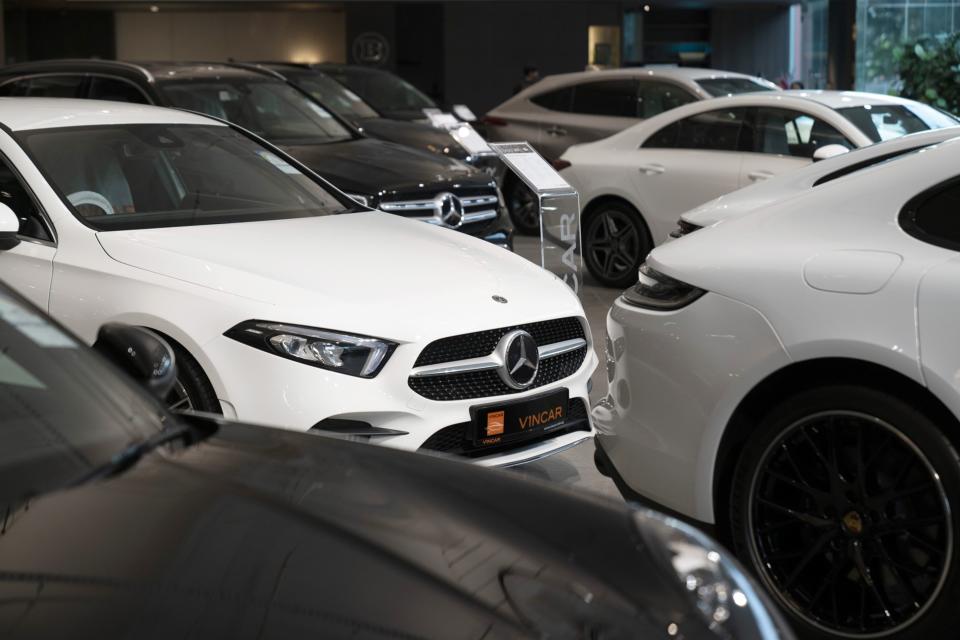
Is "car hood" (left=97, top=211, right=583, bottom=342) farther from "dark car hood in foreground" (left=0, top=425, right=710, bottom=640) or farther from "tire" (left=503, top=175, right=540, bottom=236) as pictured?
"tire" (left=503, top=175, right=540, bottom=236)

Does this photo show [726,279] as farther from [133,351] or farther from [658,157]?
[658,157]

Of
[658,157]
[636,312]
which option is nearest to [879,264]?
[636,312]

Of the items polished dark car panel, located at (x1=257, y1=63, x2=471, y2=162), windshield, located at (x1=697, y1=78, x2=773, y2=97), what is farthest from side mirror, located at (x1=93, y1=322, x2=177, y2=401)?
windshield, located at (x1=697, y1=78, x2=773, y2=97)

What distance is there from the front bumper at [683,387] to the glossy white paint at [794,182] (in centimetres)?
232

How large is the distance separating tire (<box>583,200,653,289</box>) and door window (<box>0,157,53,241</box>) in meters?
5.26

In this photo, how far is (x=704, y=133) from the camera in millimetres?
9164

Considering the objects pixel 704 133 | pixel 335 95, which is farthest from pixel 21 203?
pixel 335 95

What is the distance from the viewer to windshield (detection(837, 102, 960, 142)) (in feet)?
28.3

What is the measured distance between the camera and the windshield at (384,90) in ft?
46.6

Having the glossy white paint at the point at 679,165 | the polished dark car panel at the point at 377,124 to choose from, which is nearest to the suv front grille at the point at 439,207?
the glossy white paint at the point at 679,165

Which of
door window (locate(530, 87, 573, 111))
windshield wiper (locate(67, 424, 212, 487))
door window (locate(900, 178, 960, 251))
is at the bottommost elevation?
windshield wiper (locate(67, 424, 212, 487))

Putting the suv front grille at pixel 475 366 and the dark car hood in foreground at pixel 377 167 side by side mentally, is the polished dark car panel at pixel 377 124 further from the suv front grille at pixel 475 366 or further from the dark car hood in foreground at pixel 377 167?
the suv front grille at pixel 475 366

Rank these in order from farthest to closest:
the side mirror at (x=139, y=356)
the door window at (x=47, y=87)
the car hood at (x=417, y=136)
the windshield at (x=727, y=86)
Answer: the windshield at (x=727, y=86)
the car hood at (x=417, y=136)
the door window at (x=47, y=87)
the side mirror at (x=139, y=356)

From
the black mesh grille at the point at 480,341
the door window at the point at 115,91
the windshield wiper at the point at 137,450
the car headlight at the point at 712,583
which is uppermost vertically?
the door window at the point at 115,91
